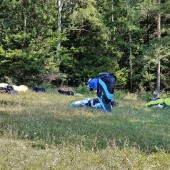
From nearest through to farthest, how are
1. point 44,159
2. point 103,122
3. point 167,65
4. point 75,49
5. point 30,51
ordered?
1. point 44,159
2. point 103,122
3. point 30,51
4. point 75,49
5. point 167,65

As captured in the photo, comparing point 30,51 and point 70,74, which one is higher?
point 30,51

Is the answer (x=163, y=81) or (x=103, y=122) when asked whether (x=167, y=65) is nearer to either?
(x=163, y=81)

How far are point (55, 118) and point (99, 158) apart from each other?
4.51 m

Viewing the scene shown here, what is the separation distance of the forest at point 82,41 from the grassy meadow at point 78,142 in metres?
15.7

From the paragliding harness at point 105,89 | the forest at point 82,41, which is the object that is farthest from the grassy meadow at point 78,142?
the forest at point 82,41

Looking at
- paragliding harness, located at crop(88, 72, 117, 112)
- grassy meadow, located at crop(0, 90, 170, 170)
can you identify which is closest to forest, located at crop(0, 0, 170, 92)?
paragliding harness, located at crop(88, 72, 117, 112)

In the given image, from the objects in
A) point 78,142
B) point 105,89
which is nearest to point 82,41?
point 105,89

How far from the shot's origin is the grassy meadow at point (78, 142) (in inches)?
193

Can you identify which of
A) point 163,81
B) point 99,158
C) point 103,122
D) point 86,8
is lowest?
point 163,81

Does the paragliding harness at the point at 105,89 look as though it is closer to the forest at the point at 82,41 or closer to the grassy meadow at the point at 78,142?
the grassy meadow at the point at 78,142

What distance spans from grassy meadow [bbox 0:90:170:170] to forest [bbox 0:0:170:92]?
15.7 metres

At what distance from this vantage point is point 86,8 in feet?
94.4

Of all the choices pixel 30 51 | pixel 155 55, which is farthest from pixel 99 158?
pixel 155 55

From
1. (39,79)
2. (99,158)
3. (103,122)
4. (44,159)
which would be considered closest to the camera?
(44,159)
